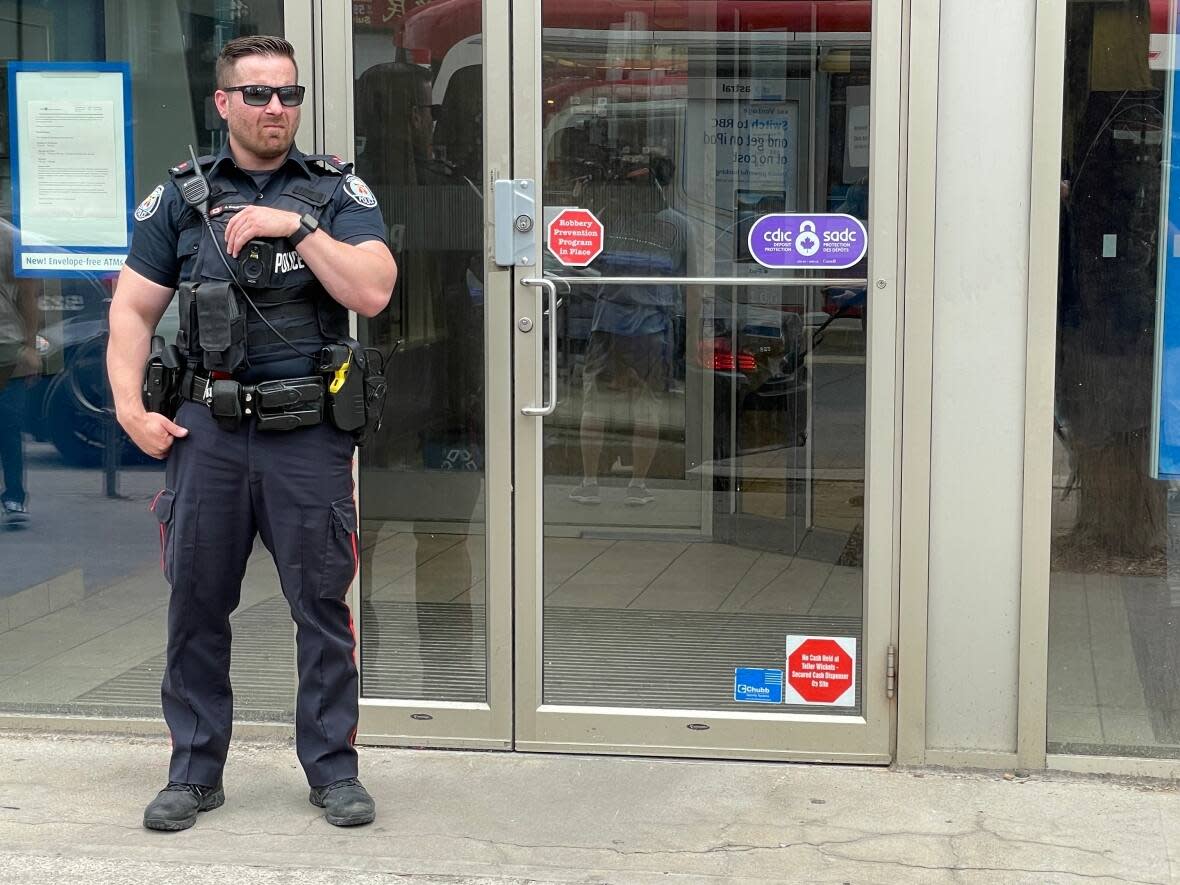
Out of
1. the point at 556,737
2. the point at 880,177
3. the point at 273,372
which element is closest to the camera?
the point at 273,372

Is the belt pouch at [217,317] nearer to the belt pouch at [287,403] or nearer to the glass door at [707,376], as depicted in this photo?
the belt pouch at [287,403]

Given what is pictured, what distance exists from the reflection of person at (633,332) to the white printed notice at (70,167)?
1.50 m

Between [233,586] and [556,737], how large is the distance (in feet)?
3.65

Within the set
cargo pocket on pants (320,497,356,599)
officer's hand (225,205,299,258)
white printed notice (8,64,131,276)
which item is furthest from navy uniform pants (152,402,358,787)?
white printed notice (8,64,131,276)

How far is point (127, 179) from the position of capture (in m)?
4.81

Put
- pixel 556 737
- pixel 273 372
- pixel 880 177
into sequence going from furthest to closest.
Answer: pixel 556 737, pixel 880 177, pixel 273 372

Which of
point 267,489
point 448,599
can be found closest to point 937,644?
point 448,599

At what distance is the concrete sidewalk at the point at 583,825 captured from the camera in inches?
152

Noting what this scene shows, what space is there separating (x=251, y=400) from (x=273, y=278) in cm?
30

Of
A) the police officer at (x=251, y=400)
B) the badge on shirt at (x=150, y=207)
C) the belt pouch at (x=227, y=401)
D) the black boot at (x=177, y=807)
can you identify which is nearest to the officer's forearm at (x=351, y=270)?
the police officer at (x=251, y=400)

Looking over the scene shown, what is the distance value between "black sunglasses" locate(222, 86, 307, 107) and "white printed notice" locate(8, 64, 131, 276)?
1006 millimetres

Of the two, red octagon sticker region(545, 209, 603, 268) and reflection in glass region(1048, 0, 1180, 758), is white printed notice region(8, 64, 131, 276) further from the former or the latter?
reflection in glass region(1048, 0, 1180, 758)

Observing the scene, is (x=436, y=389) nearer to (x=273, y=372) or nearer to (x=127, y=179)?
(x=273, y=372)

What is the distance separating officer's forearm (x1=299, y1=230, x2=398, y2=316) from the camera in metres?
3.87
